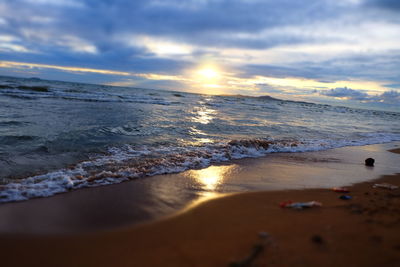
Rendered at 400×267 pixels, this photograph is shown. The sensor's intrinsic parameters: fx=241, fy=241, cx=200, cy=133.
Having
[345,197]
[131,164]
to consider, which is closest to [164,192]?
[131,164]

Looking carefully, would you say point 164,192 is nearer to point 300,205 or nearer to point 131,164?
point 131,164

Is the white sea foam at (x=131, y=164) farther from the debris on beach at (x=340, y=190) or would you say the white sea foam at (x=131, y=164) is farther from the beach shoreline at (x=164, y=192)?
the debris on beach at (x=340, y=190)

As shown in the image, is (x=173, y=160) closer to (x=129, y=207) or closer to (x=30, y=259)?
(x=129, y=207)

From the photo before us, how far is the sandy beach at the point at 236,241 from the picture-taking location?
89.8 inches

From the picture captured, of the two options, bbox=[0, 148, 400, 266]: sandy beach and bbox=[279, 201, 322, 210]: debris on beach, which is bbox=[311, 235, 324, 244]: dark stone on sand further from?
bbox=[279, 201, 322, 210]: debris on beach

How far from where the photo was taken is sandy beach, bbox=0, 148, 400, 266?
2.28 metres

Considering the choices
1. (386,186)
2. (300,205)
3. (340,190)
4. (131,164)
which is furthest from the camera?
(131,164)

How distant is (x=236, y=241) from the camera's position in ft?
8.54

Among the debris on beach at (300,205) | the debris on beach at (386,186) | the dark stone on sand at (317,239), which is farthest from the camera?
the debris on beach at (386,186)

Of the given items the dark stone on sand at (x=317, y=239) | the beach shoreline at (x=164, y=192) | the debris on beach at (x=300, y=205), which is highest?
the dark stone on sand at (x=317, y=239)

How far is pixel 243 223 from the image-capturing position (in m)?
3.06

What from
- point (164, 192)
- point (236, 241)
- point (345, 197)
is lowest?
point (164, 192)

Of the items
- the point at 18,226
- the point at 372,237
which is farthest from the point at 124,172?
the point at 372,237

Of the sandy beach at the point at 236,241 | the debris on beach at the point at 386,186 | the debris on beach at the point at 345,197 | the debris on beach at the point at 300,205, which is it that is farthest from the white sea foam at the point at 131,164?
the debris on beach at the point at 386,186
